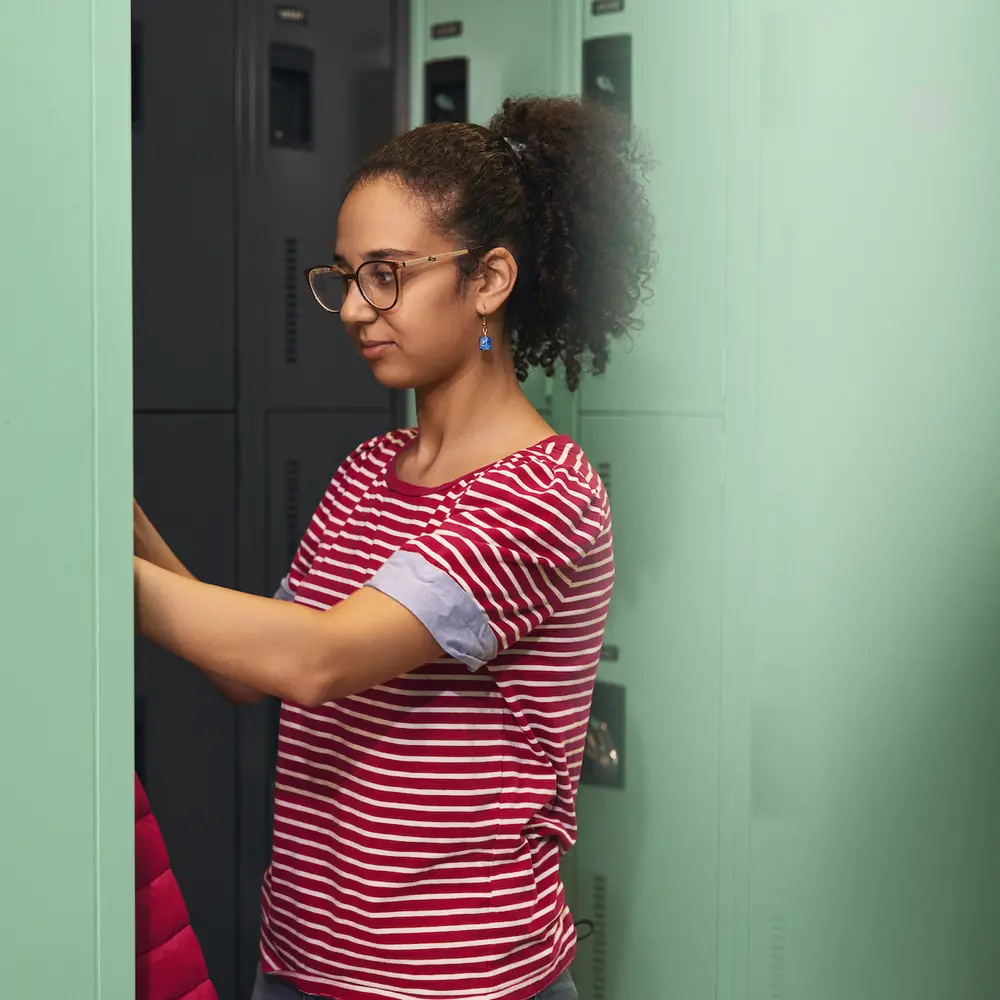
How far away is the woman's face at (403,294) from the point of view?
136 cm

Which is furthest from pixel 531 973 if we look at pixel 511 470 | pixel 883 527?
pixel 883 527

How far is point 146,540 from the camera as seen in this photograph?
53.8 inches

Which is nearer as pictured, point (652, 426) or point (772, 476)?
point (772, 476)

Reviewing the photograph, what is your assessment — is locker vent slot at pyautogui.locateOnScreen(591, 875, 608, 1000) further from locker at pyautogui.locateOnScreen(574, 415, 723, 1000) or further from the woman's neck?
the woman's neck

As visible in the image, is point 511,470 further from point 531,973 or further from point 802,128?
point 802,128

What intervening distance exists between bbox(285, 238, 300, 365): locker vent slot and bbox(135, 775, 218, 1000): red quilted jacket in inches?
53.4

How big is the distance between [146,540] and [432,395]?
1.14 ft

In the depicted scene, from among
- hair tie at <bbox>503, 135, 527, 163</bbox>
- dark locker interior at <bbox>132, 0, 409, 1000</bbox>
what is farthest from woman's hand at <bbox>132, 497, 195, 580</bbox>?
dark locker interior at <bbox>132, 0, 409, 1000</bbox>

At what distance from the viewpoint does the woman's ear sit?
1411 millimetres

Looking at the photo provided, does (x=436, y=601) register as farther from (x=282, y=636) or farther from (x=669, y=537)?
(x=669, y=537)

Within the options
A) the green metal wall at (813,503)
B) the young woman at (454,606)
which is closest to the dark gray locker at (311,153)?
the green metal wall at (813,503)

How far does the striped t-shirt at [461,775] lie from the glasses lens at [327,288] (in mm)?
233

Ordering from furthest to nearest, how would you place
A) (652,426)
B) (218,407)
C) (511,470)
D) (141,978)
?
(218,407) < (652,426) < (511,470) < (141,978)

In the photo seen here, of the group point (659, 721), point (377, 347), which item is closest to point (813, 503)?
point (659, 721)
